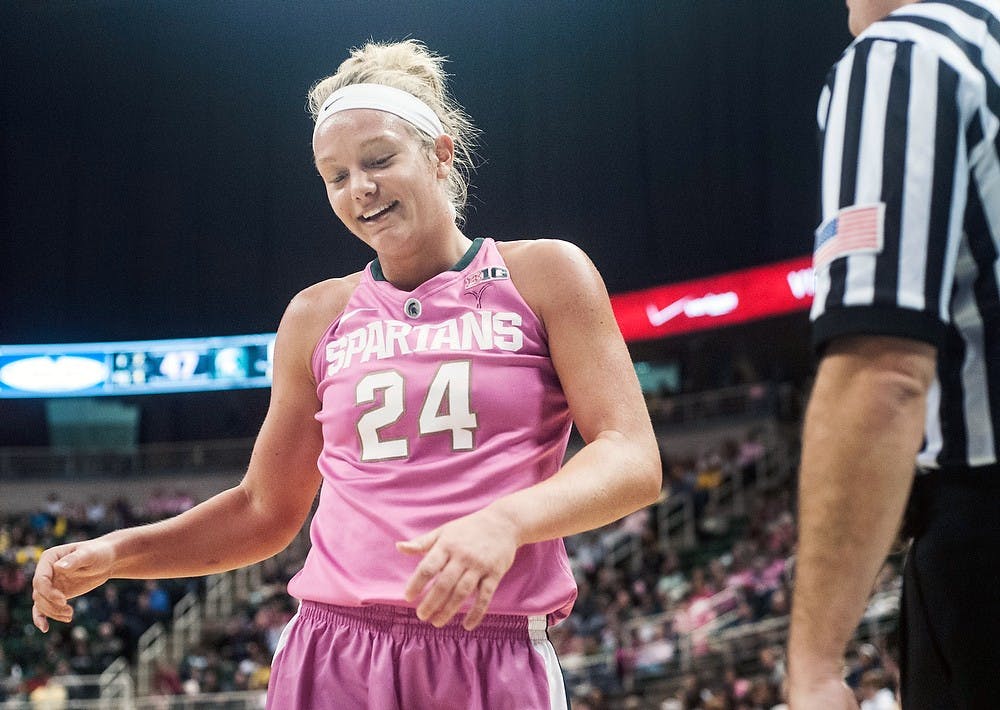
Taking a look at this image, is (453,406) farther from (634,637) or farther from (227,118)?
(227,118)

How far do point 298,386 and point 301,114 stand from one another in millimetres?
19105

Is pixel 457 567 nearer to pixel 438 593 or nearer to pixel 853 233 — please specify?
pixel 438 593

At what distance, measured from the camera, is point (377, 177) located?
2115 mm

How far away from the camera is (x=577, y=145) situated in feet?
64.5

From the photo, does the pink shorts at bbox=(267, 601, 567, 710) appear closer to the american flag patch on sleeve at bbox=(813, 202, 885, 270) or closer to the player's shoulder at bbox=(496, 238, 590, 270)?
the player's shoulder at bbox=(496, 238, 590, 270)

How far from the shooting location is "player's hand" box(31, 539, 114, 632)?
213 cm

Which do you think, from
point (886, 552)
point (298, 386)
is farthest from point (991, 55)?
point (298, 386)

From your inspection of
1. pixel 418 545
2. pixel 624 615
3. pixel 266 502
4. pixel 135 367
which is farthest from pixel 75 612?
pixel 418 545

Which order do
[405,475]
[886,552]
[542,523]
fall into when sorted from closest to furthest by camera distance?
[886,552], [542,523], [405,475]

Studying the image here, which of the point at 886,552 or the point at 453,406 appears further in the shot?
the point at 453,406

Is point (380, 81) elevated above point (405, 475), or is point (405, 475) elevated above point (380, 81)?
point (380, 81)

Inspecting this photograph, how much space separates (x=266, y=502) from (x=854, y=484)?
146cm

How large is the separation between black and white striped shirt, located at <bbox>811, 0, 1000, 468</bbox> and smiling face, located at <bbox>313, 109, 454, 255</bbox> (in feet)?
3.25

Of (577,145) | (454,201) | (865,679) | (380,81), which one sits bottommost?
(865,679)
